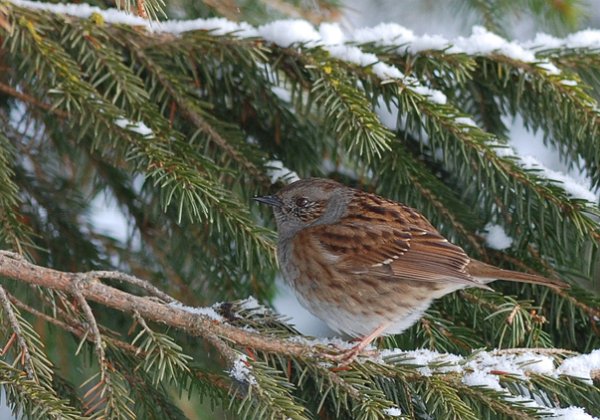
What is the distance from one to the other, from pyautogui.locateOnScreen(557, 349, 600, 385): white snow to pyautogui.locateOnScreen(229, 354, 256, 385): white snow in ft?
3.06

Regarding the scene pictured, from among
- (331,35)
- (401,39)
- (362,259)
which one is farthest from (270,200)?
(401,39)

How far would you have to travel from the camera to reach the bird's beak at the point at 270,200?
3.30 metres

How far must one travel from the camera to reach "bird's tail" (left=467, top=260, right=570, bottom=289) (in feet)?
9.97

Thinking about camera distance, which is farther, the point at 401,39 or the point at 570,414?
the point at 401,39

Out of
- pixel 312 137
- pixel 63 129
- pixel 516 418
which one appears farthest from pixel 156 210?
pixel 516 418

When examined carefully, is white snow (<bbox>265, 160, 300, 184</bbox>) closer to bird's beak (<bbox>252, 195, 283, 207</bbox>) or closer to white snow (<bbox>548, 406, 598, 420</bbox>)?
bird's beak (<bbox>252, 195, 283, 207</bbox>)

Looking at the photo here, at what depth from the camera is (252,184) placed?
3.42 m

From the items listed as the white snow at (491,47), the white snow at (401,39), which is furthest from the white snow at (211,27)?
the white snow at (491,47)

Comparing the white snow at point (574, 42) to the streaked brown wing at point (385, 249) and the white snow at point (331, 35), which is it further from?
the streaked brown wing at point (385, 249)

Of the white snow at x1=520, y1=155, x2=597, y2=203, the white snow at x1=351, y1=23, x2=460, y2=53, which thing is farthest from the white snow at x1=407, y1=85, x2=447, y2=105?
the white snow at x1=520, y1=155, x2=597, y2=203

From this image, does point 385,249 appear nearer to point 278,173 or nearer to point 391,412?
point 278,173

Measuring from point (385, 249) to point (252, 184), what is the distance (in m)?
0.60

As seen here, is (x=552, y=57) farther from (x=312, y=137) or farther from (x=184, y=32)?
(x=184, y=32)

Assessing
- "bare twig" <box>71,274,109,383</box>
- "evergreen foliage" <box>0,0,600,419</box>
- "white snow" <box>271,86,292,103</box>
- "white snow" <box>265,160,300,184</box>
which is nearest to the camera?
"bare twig" <box>71,274,109,383</box>
